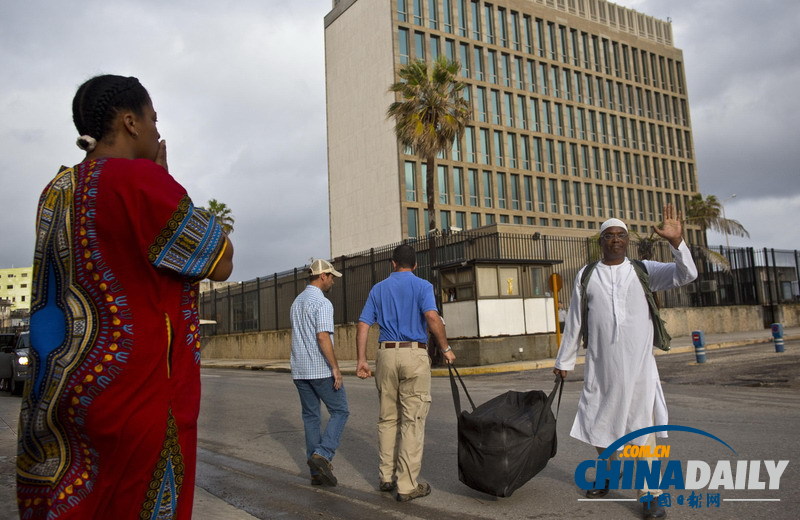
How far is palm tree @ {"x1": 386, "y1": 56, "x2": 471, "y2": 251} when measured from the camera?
22172mm

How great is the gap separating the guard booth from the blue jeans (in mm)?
14105

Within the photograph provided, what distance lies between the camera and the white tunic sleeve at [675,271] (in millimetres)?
4309

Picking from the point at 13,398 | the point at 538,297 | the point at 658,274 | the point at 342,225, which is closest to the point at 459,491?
the point at 658,274

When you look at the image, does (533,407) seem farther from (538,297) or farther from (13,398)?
(538,297)

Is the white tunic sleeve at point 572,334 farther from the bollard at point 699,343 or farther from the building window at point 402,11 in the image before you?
the building window at point 402,11

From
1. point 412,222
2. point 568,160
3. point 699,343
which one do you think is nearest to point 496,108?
point 568,160

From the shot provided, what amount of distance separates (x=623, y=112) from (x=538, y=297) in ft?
144

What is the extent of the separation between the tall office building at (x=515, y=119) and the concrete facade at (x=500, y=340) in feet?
50.9

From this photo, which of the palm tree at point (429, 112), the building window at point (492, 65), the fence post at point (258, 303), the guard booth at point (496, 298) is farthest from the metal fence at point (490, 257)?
the building window at point (492, 65)

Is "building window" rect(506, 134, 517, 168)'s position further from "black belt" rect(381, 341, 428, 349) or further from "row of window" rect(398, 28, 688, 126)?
"black belt" rect(381, 341, 428, 349)

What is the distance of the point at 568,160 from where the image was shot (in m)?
55.4

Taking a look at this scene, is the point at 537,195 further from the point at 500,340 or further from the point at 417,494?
the point at 417,494

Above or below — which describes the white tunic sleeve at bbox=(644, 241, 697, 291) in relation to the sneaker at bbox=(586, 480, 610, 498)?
above

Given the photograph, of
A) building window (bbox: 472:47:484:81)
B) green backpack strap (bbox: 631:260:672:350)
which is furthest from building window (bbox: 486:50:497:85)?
green backpack strap (bbox: 631:260:672:350)
